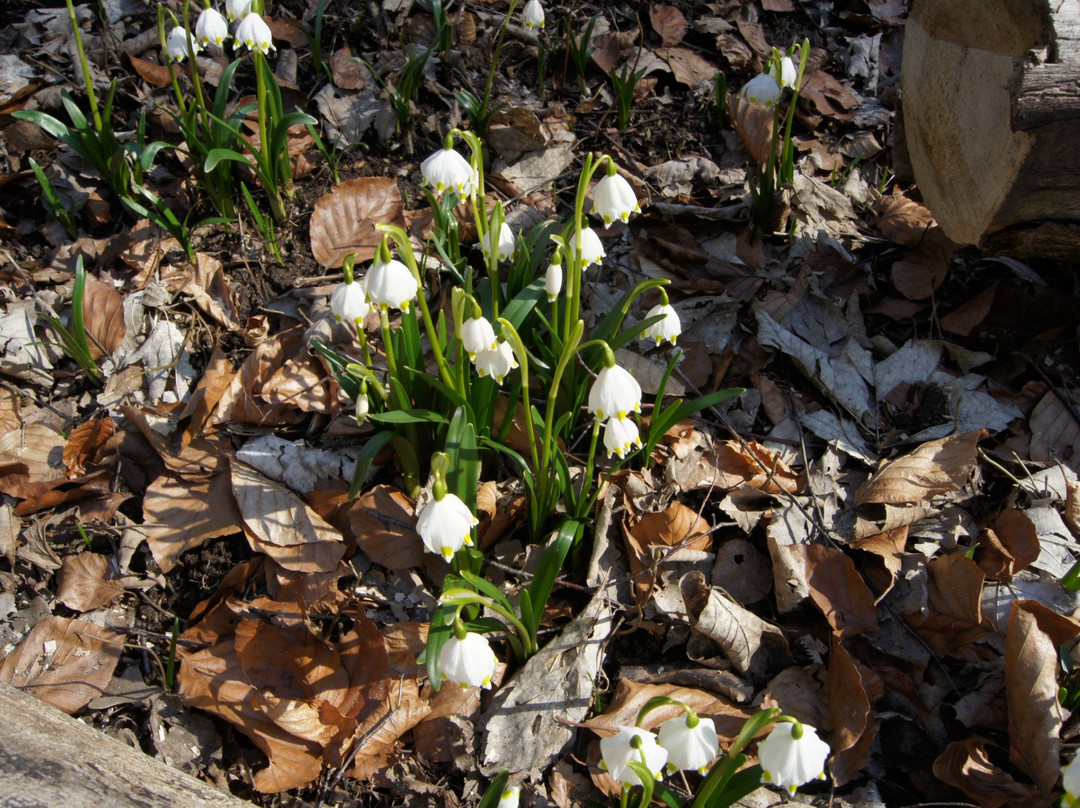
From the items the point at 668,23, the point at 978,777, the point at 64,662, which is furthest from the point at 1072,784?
the point at 668,23

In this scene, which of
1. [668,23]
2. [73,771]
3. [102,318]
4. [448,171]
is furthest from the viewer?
[668,23]

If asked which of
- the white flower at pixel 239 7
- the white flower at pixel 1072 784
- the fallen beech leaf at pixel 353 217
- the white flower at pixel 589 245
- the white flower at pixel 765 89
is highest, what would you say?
the white flower at pixel 239 7

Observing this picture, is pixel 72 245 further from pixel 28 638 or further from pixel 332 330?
pixel 28 638

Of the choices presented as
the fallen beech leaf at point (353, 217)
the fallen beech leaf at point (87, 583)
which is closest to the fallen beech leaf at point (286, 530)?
the fallen beech leaf at point (87, 583)

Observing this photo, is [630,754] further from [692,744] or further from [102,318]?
[102,318]

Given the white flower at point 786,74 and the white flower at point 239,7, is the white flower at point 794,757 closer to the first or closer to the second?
the white flower at point 786,74

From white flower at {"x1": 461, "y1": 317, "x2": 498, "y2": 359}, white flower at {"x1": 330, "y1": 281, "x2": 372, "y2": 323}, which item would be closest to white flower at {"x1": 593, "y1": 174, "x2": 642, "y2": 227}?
white flower at {"x1": 461, "y1": 317, "x2": 498, "y2": 359}
